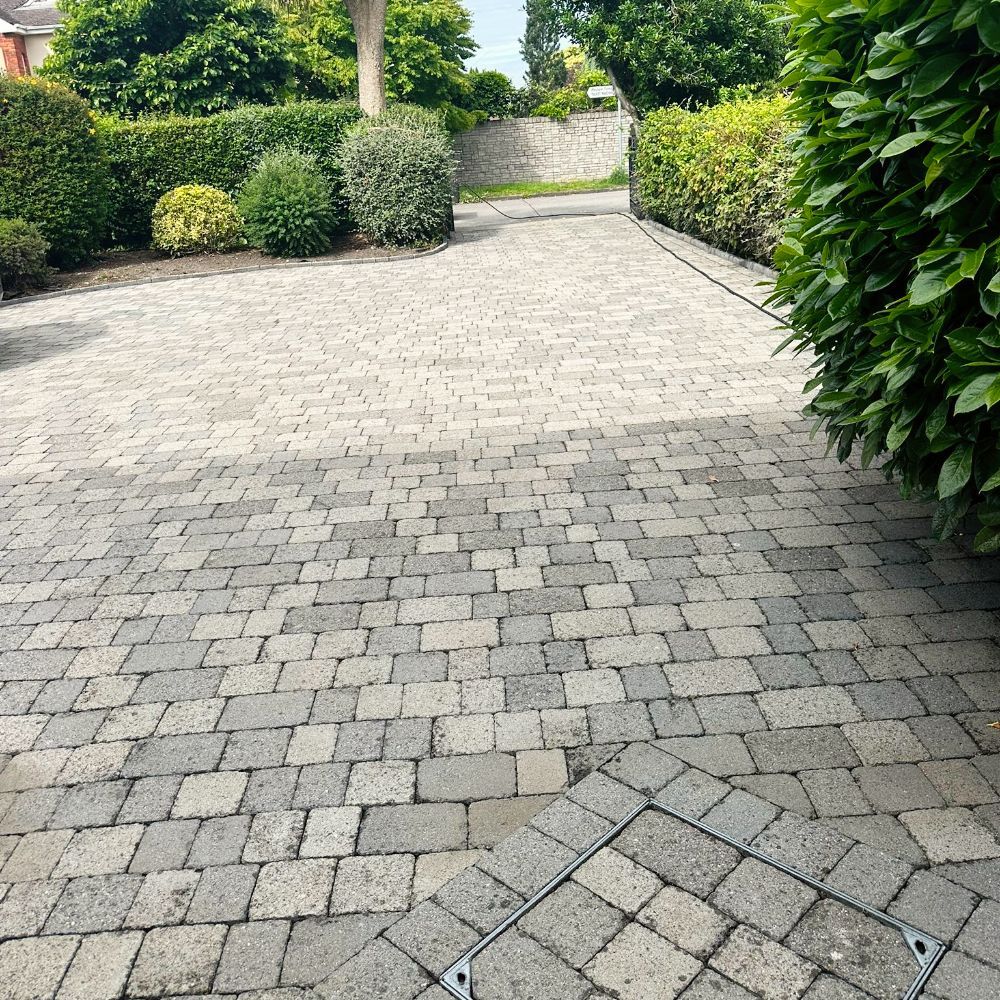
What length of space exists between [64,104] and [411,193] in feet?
21.6

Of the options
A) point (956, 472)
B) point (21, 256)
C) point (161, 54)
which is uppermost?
point (161, 54)

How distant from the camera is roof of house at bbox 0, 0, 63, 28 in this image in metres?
38.4

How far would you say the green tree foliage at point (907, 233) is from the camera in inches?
124

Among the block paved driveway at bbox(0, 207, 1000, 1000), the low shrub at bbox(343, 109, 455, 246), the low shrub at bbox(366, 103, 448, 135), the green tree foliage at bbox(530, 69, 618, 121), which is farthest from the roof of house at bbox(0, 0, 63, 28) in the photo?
the block paved driveway at bbox(0, 207, 1000, 1000)

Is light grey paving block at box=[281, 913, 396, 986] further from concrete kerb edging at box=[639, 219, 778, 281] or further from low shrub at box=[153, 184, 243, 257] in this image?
low shrub at box=[153, 184, 243, 257]

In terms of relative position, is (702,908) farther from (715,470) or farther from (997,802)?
(715,470)

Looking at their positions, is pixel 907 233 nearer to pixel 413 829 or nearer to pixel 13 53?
pixel 413 829

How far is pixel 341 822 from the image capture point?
323 cm

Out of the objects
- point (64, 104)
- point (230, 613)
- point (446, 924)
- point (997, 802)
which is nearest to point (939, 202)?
point (997, 802)

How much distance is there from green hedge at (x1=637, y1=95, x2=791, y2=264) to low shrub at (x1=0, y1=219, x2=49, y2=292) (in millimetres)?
11363

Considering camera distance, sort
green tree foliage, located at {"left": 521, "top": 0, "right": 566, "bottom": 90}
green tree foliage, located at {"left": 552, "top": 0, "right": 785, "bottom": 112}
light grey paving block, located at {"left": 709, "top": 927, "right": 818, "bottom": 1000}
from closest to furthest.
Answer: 1. light grey paving block, located at {"left": 709, "top": 927, "right": 818, "bottom": 1000}
2. green tree foliage, located at {"left": 552, "top": 0, "right": 785, "bottom": 112}
3. green tree foliage, located at {"left": 521, "top": 0, "right": 566, "bottom": 90}

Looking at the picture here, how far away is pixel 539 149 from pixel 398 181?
22.1 metres

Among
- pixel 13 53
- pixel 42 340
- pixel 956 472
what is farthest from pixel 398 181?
pixel 13 53

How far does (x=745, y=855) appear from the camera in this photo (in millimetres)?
2953
